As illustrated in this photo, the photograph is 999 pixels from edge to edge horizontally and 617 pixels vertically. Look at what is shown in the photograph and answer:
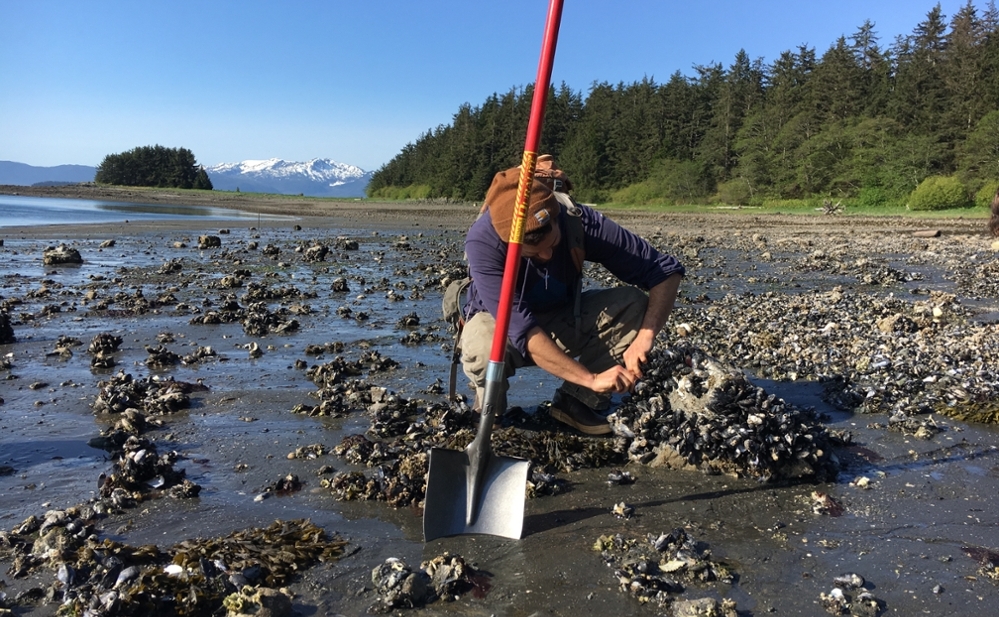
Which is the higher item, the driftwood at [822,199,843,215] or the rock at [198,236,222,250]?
the driftwood at [822,199,843,215]

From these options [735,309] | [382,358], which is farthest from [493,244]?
[735,309]

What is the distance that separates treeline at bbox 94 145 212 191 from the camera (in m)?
94.6

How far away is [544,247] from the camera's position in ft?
13.8

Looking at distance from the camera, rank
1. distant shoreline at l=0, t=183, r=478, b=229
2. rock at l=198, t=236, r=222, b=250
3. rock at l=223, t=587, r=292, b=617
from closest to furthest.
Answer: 1. rock at l=223, t=587, r=292, b=617
2. rock at l=198, t=236, r=222, b=250
3. distant shoreline at l=0, t=183, r=478, b=229

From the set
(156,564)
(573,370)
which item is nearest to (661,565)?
(573,370)

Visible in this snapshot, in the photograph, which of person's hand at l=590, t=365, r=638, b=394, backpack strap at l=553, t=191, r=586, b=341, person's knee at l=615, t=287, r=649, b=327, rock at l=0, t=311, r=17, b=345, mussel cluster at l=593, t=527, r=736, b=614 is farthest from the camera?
rock at l=0, t=311, r=17, b=345

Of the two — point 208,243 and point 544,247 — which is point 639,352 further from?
point 208,243

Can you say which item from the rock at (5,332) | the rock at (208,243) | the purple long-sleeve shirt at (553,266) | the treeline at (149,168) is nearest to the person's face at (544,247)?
the purple long-sleeve shirt at (553,266)

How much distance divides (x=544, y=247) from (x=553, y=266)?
21.9 inches

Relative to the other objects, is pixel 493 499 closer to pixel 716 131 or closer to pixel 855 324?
pixel 855 324

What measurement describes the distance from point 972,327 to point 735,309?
9.26 ft

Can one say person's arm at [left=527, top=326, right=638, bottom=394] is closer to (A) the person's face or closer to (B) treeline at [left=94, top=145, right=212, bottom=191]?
(A) the person's face

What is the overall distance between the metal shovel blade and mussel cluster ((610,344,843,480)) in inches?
48.1

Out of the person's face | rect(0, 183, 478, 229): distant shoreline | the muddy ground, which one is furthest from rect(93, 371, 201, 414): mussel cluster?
rect(0, 183, 478, 229): distant shoreline
